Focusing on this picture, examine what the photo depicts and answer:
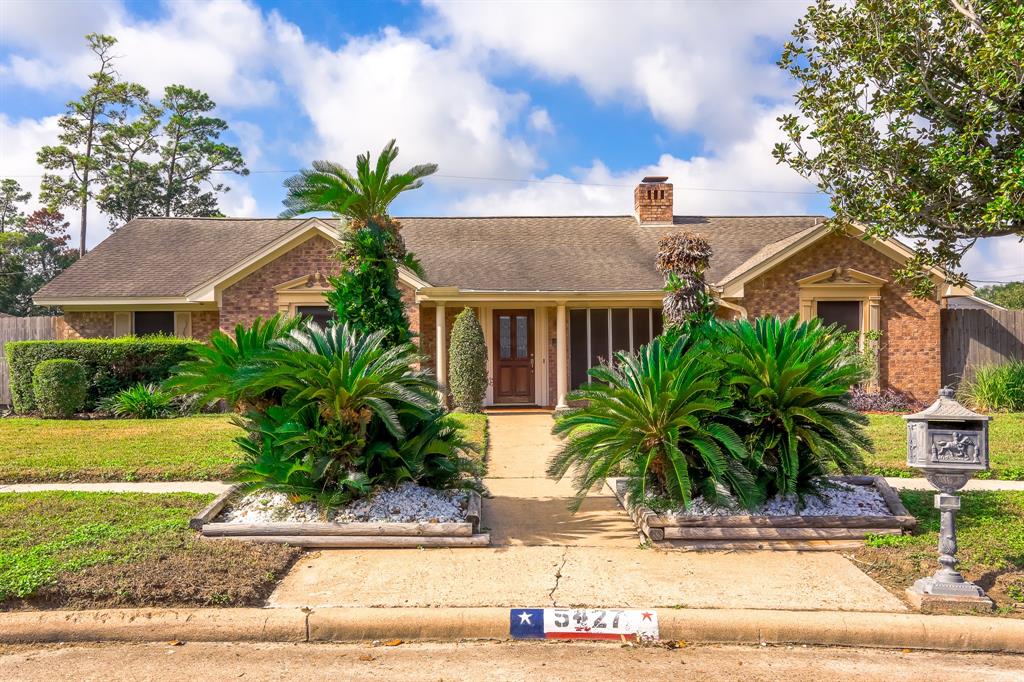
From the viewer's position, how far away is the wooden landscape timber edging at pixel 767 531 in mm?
6461

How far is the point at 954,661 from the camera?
15.1 feet

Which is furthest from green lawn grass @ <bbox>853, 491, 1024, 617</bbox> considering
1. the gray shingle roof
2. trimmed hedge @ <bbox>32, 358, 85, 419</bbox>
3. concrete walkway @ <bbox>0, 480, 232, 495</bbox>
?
trimmed hedge @ <bbox>32, 358, 85, 419</bbox>

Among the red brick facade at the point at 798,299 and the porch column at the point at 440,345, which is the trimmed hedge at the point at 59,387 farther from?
the porch column at the point at 440,345

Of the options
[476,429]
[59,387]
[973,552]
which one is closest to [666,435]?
[973,552]

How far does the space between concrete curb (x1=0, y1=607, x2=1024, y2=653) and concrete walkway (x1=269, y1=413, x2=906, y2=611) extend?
21 cm

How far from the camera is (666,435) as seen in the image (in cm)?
658

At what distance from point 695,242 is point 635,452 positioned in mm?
3072

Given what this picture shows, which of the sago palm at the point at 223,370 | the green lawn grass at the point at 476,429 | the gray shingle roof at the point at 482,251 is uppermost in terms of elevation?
the gray shingle roof at the point at 482,251

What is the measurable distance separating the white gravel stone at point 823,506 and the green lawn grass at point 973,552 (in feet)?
1.31

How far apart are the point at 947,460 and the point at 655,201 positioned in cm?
1655

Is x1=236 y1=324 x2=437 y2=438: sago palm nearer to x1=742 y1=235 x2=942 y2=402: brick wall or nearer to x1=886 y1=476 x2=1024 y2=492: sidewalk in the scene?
x1=886 y1=476 x2=1024 y2=492: sidewalk

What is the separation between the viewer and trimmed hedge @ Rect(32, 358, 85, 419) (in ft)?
47.5

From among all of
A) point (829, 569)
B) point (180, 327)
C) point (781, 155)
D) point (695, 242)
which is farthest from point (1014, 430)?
point (180, 327)

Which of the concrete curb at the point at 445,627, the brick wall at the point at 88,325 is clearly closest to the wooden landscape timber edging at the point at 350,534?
the concrete curb at the point at 445,627
